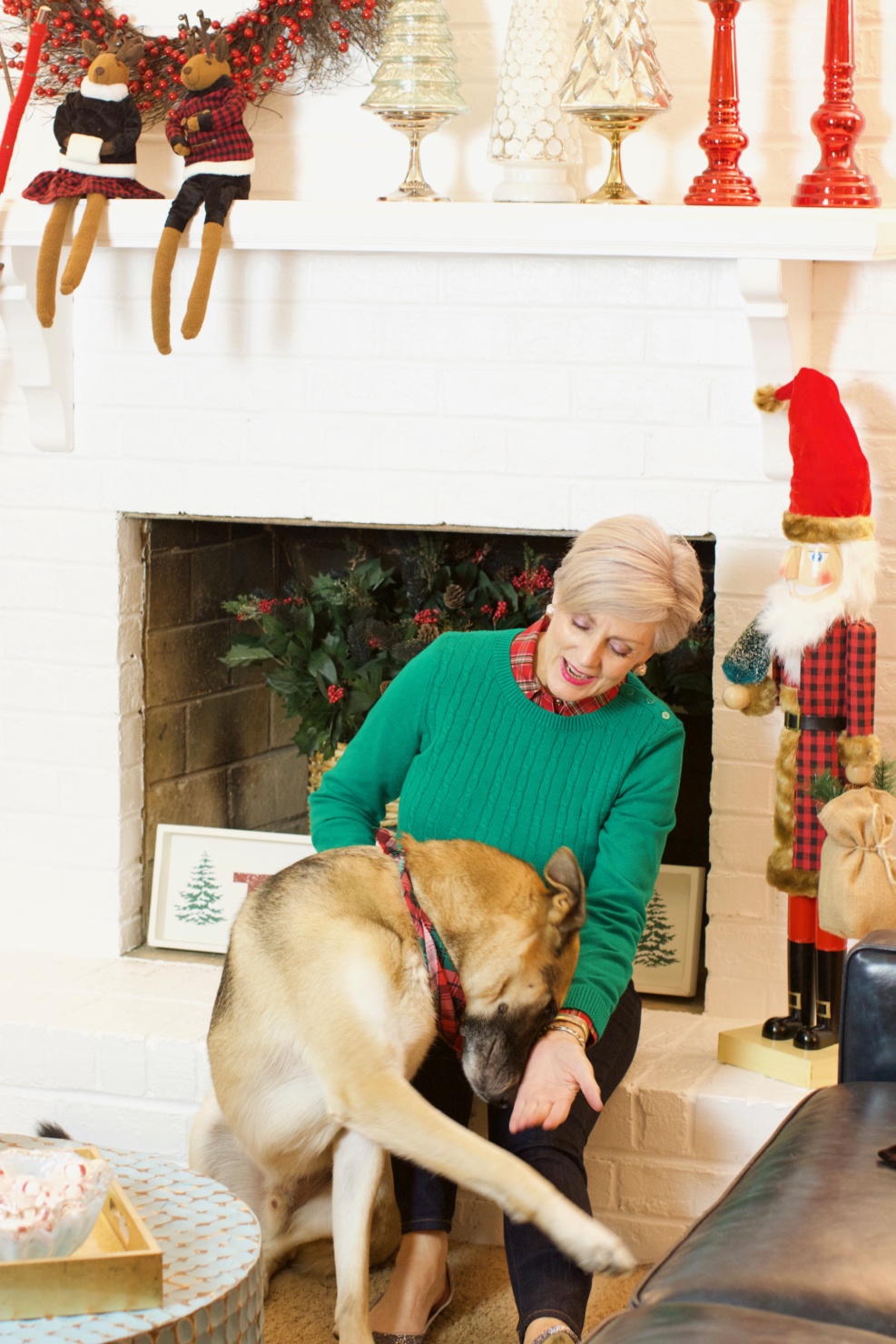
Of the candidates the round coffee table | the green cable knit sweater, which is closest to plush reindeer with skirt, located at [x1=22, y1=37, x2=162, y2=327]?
the green cable knit sweater

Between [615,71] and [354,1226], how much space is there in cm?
147

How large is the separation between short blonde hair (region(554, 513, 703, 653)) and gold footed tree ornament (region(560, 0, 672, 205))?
490mm

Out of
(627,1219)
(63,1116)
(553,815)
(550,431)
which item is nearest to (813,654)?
(553,815)

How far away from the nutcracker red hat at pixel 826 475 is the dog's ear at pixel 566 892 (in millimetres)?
567

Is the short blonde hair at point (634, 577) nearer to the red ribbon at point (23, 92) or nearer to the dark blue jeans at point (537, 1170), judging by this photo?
the dark blue jeans at point (537, 1170)

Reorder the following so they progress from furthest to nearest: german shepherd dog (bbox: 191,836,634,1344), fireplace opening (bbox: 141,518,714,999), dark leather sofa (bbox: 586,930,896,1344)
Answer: fireplace opening (bbox: 141,518,714,999), german shepherd dog (bbox: 191,836,634,1344), dark leather sofa (bbox: 586,930,896,1344)

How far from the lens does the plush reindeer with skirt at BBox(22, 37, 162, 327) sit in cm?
207

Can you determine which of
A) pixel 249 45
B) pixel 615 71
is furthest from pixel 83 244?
pixel 615 71

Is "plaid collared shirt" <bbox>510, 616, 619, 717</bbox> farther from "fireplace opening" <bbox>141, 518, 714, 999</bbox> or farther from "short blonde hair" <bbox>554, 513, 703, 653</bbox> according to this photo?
"fireplace opening" <bbox>141, 518, 714, 999</bbox>

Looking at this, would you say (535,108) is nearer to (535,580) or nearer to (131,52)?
(131,52)

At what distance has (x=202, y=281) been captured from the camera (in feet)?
6.79

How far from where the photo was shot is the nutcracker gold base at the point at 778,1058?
198cm

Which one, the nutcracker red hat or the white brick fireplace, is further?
the white brick fireplace

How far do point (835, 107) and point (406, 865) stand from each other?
114 cm
